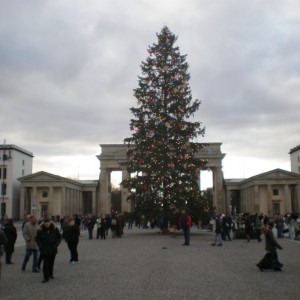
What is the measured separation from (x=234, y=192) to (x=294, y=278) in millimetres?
99061

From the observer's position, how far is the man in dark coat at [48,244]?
40.6 feet

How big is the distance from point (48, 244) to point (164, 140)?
24.5 m

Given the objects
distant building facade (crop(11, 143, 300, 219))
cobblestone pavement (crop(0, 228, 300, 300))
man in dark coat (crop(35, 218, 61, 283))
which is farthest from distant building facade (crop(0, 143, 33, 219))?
man in dark coat (crop(35, 218, 61, 283))

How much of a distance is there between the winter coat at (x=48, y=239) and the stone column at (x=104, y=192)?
68171 mm

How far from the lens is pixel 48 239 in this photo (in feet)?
41.5

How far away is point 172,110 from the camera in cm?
3741

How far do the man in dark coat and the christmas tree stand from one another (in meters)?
22.4

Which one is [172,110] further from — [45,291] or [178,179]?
[45,291]

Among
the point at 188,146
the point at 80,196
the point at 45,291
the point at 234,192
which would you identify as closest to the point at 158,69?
the point at 188,146

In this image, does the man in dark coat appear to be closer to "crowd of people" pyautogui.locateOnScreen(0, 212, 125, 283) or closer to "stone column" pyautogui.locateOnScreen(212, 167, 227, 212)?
"crowd of people" pyautogui.locateOnScreen(0, 212, 125, 283)

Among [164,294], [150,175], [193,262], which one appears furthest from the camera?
[150,175]

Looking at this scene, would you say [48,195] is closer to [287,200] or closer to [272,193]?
[272,193]

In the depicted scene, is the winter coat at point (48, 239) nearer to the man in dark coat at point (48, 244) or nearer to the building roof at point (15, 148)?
the man in dark coat at point (48, 244)

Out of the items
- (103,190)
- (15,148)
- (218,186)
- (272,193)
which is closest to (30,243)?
(103,190)
